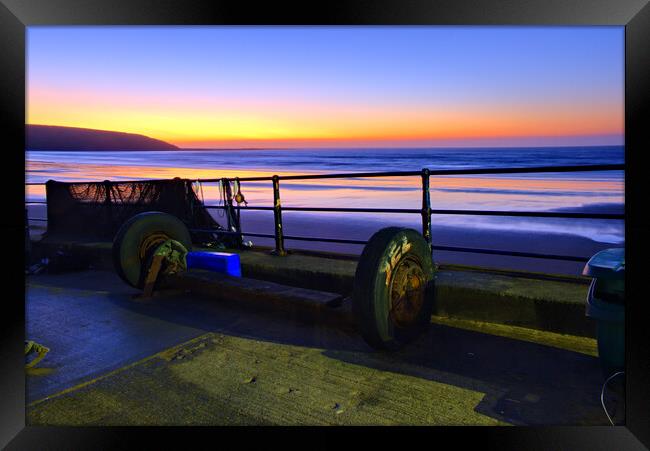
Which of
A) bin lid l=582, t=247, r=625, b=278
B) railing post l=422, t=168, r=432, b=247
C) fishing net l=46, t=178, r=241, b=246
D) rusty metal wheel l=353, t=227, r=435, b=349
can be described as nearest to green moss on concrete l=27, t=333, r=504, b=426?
rusty metal wheel l=353, t=227, r=435, b=349

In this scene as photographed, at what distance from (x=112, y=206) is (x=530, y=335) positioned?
24.9 ft

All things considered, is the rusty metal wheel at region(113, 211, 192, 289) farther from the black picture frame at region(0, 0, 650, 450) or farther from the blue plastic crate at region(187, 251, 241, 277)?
the black picture frame at region(0, 0, 650, 450)

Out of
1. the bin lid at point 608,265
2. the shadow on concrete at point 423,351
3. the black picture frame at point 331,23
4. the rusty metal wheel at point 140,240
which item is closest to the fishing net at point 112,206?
the rusty metal wheel at point 140,240

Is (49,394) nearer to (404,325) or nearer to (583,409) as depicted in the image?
(404,325)

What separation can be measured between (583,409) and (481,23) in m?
2.51

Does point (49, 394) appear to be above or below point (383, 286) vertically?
below

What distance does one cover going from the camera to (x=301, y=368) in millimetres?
3383

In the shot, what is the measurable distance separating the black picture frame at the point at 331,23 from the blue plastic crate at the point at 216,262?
234 cm

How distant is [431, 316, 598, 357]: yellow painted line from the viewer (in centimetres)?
361

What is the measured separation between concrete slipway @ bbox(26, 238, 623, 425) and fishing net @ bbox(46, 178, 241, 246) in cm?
393

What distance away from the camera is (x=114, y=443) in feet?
8.82

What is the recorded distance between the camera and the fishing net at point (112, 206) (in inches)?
342
